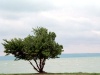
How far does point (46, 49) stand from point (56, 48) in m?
2.03

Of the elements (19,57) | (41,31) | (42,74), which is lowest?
(42,74)

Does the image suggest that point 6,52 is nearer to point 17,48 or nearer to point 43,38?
point 17,48

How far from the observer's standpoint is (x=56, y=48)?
202ft

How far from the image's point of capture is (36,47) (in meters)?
60.4

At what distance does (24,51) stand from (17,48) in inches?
55.8

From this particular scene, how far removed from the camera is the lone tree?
199 ft

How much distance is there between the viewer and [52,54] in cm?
6172

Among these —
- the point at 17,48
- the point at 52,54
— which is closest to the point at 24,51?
the point at 17,48

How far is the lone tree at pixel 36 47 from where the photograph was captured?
60688mm

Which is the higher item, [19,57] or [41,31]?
[41,31]

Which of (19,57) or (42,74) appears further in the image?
(19,57)

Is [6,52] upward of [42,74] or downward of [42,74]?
upward

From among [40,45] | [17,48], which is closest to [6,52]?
[17,48]

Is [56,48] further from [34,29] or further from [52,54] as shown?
[34,29]
